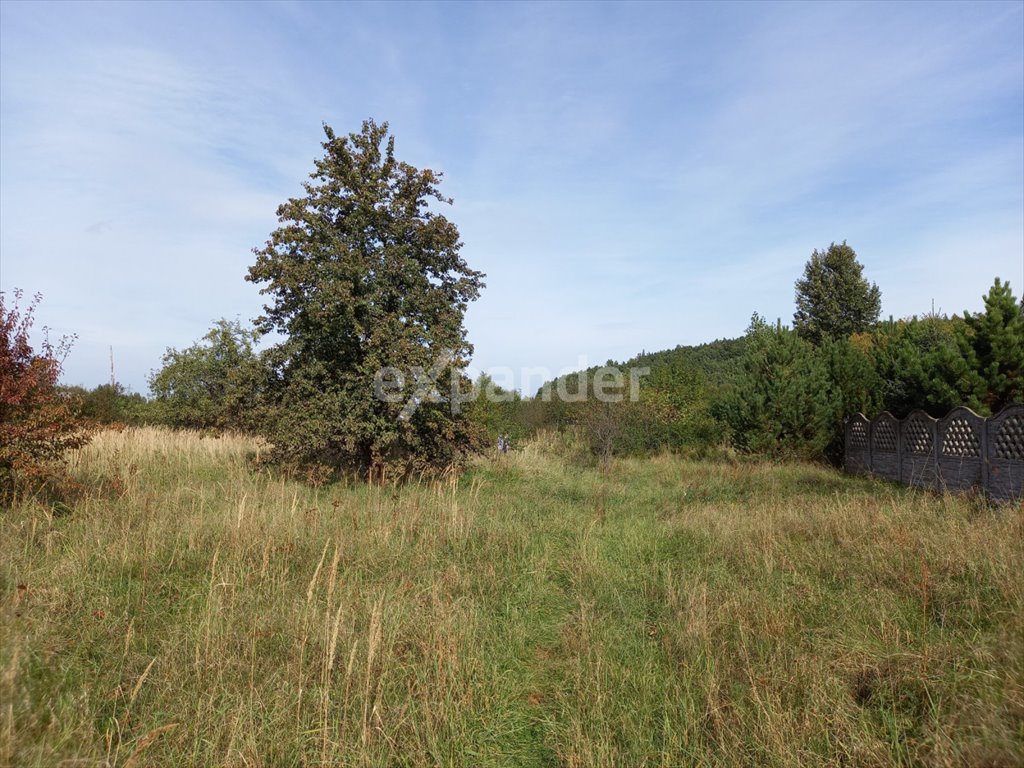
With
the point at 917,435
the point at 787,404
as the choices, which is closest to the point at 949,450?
the point at 917,435

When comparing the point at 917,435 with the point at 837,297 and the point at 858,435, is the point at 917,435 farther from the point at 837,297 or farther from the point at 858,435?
the point at 837,297

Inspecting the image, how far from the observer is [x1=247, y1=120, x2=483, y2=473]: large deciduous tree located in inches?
381

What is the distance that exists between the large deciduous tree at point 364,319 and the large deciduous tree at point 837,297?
3076cm

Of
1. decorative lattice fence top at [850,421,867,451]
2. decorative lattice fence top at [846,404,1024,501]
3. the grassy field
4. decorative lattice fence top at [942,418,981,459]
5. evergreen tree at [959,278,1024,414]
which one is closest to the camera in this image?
the grassy field

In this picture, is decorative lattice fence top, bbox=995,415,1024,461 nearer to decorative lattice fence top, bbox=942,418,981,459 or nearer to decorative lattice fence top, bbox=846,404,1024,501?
decorative lattice fence top, bbox=846,404,1024,501

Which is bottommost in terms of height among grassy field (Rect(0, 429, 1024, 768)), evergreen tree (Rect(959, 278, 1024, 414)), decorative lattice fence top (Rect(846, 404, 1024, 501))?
grassy field (Rect(0, 429, 1024, 768))

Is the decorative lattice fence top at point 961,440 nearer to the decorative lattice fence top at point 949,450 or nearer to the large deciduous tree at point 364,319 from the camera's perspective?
the decorative lattice fence top at point 949,450

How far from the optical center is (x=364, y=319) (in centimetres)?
998

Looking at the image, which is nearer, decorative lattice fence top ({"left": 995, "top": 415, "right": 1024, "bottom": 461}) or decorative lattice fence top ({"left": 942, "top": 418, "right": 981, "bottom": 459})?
decorative lattice fence top ({"left": 995, "top": 415, "right": 1024, "bottom": 461})

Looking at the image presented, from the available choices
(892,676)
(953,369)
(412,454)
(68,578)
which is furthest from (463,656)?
(953,369)

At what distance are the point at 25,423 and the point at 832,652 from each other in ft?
25.6

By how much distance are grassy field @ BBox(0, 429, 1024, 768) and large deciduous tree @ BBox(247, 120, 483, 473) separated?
3.03 m

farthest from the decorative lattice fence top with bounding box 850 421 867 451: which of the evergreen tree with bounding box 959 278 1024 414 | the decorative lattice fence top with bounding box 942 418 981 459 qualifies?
the decorative lattice fence top with bounding box 942 418 981 459

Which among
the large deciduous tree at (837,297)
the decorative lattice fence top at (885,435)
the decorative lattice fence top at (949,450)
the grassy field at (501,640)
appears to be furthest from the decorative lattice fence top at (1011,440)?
the large deciduous tree at (837,297)
